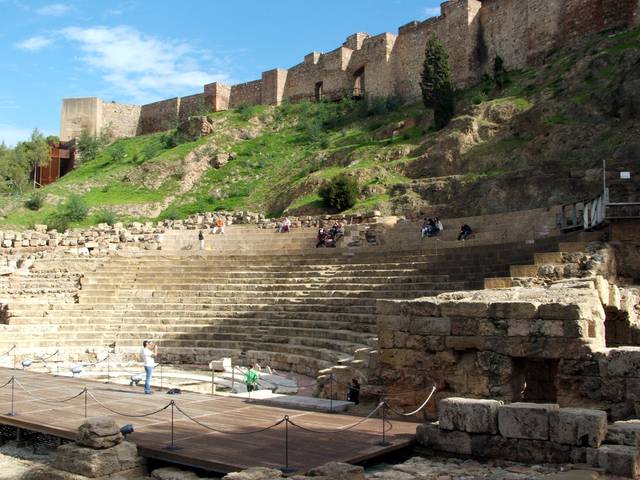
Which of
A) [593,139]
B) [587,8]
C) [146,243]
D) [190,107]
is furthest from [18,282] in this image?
[190,107]

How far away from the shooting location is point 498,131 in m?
26.1

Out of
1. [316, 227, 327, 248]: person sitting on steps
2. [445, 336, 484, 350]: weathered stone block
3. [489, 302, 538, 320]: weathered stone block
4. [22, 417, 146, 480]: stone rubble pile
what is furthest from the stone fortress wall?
[22, 417, 146, 480]: stone rubble pile

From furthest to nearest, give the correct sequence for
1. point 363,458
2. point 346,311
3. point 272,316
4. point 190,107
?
point 190,107
point 272,316
point 346,311
point 363,458

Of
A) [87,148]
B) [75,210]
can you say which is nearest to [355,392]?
[75,210]

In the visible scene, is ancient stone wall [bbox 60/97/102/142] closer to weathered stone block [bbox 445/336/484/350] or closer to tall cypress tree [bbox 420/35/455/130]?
tall cypress tree [bbox 420/35/455/130]

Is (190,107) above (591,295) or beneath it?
above

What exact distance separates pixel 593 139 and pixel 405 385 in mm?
17122

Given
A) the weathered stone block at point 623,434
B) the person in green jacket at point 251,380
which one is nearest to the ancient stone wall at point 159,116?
the person in green jacket at point 251,380

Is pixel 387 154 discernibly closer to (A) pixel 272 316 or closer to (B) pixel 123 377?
(A) pixel 272 316

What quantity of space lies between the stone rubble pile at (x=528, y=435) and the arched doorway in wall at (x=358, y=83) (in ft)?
121

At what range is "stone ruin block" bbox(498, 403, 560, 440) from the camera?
20.2 ft

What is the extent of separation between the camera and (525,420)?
6258mm

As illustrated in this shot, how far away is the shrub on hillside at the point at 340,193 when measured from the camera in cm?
2598

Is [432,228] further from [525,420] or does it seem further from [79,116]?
[79,116]
